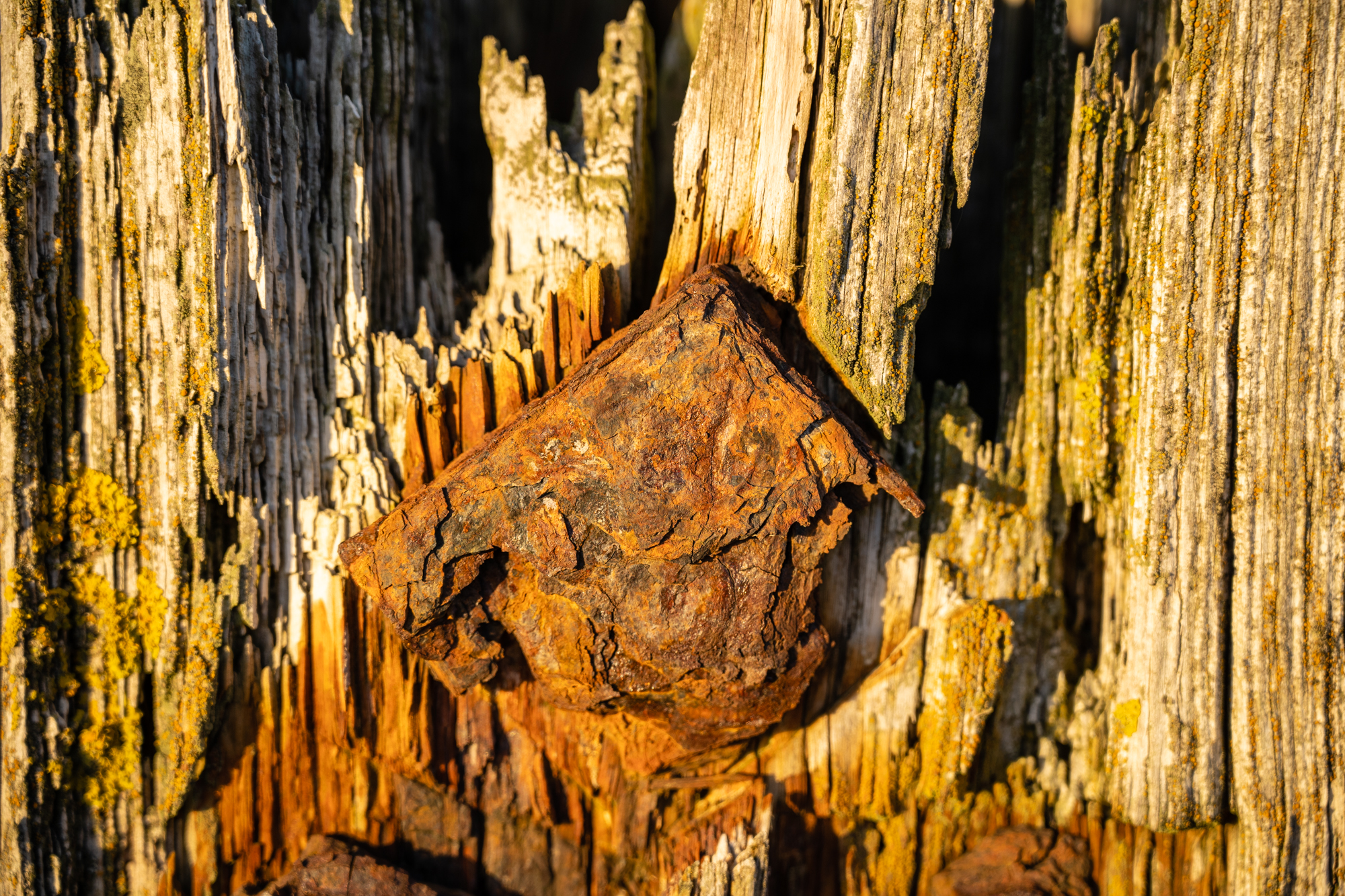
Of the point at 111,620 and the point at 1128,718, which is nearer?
the point at 111,620

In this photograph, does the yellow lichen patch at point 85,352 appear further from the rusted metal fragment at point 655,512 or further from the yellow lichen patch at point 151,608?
the rusted metal fragment at point 655,512

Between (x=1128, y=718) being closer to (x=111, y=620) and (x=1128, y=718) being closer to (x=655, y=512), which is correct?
(x=655, y=512)

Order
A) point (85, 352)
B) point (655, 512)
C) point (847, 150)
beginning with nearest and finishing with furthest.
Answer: point (655, 512)
point (847, 150)
point (85, 352)

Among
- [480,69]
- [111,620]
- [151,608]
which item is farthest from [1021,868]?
[480,69]

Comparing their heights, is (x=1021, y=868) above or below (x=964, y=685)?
below

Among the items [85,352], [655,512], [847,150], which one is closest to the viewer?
[655,512]

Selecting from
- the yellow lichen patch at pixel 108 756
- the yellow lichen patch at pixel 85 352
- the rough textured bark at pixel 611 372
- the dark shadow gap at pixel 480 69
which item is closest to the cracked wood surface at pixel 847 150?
the rough textured bark at pixel 611 372

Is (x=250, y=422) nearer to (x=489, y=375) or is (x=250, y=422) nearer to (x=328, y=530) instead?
(x=328, y=530)

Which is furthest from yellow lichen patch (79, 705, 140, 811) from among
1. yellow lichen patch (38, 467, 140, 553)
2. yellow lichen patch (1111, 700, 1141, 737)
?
yellow lichen patch (1111, 700, 1141, 737)
